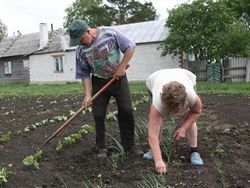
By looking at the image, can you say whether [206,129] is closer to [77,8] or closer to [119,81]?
[119,81]


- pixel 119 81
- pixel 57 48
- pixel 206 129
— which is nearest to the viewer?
pixel 119 81

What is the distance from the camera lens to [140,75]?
29953 millimetres

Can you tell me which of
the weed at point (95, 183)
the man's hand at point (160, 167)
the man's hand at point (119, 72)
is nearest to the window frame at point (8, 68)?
the man's hand at point (119, 72)

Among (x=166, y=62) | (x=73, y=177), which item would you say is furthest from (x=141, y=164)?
(x=166, y=62)

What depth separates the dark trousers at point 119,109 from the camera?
5.61 meters

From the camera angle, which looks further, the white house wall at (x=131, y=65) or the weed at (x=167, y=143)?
the white house wall at (x=131, y=65)

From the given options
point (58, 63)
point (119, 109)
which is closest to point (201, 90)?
point (119, 109)

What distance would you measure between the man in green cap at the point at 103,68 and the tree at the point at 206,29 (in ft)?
57.3

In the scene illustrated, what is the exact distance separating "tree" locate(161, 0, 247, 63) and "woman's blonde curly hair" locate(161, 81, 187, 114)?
1880cm

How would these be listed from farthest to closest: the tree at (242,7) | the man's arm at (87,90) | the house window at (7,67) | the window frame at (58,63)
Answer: the house window at (7,67)
the window frame at (58,63)
the tree at (242,7)
the man's arm at (87,90)

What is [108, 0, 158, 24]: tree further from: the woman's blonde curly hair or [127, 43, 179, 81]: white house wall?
the woman's blonde curly hair

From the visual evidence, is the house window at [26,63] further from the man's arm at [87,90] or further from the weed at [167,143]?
the man's arm at [87,90]

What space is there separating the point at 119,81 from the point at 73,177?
132cm

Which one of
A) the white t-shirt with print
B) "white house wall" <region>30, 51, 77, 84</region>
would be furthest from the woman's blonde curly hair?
"white house wall" <region>30, 51, 77, 84</region>
